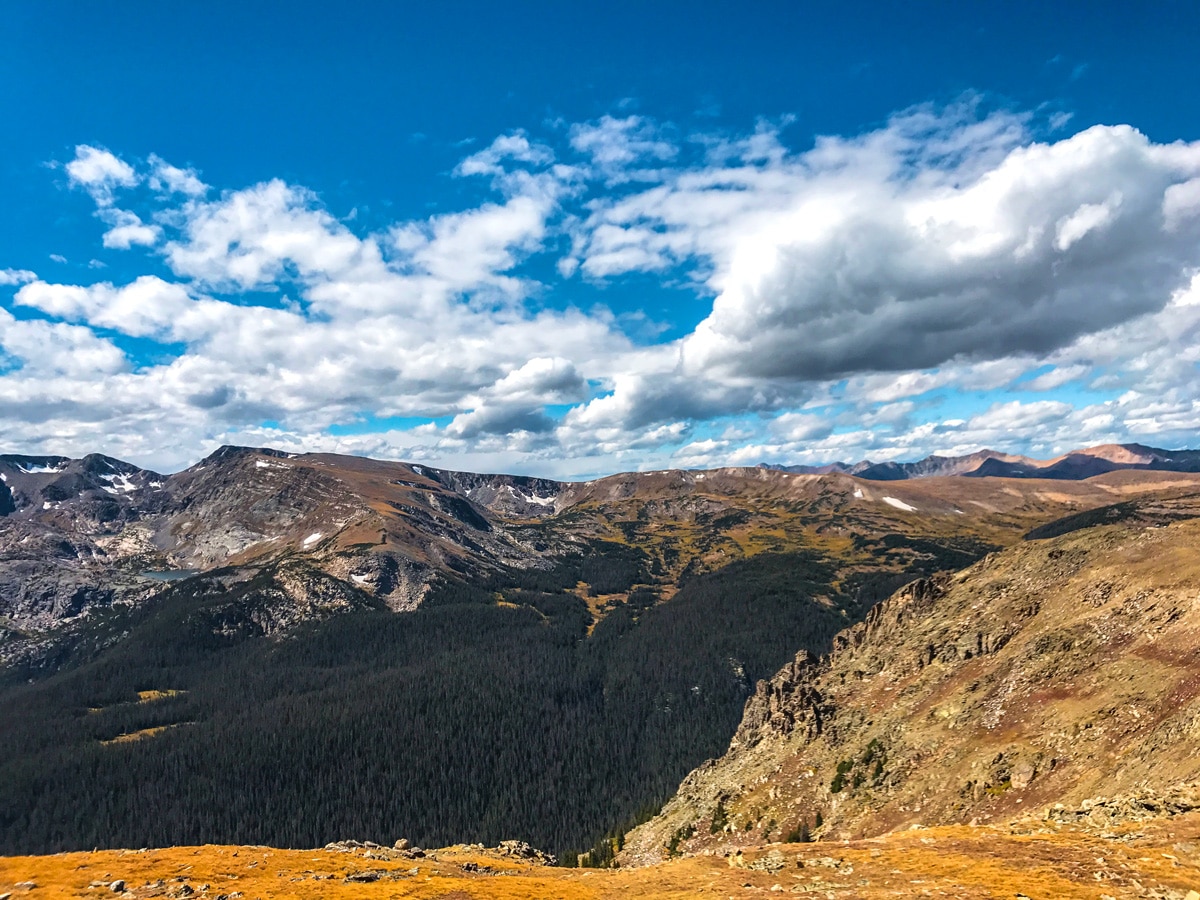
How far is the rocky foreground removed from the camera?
111 feet

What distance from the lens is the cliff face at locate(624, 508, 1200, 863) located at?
2201 inches

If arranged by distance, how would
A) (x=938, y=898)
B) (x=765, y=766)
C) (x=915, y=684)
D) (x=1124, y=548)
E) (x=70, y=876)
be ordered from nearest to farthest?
(x=938, y=898) < (x=70, y=876) < (x=1124, y=548) < (x=915, y=684) < (x=765, y=766)

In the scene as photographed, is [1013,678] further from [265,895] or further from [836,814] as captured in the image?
[265,895]

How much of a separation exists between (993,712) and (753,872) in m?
48.9

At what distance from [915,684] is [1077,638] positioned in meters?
24.9

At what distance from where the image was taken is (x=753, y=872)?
45.4 metres

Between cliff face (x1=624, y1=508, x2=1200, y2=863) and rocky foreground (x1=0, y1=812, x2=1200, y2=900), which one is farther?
cliff face (x1=624, y1=508, x2=1200, y2=863)

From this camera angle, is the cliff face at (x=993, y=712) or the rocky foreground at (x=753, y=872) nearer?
the rocky foreground at (x=753, y=872)

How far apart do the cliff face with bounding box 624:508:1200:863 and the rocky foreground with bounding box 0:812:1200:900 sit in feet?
27.0

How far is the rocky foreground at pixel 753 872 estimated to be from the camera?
3397 centimetres

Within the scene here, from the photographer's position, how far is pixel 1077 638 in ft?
247

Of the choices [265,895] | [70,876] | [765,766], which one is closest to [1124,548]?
[765,766]

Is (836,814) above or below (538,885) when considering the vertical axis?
below

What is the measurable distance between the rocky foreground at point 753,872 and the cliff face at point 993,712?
824 centimetres
